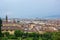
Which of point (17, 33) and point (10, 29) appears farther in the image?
point (10, 29)

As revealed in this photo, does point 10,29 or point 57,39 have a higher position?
point 57,39

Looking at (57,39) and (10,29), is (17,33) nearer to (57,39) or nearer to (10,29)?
(10,29)

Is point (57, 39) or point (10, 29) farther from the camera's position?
point (10, 29)

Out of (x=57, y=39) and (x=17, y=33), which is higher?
(x=57, y=39)

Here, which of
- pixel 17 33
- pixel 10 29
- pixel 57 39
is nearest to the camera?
pixel 57 39

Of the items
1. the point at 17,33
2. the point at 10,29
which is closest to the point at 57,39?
the point at 17,33

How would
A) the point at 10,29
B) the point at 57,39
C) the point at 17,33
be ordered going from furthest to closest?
the point at 10,29 → the point at 17,33 → the point at 57,39

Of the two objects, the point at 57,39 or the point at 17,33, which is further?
the point at 17,33
